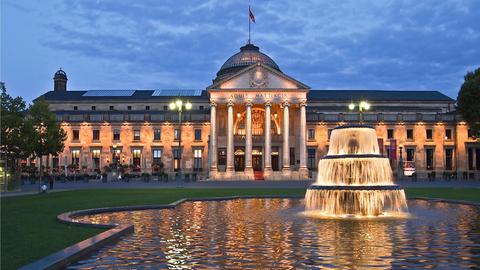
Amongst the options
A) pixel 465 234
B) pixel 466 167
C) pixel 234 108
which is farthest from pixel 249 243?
pixel 466 167

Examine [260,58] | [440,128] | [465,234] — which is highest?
[260,58]

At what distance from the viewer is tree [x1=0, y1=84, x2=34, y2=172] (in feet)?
138

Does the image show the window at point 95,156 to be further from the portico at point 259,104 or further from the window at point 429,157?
the window at point 429,157

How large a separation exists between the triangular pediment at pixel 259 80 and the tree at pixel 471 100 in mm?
22667

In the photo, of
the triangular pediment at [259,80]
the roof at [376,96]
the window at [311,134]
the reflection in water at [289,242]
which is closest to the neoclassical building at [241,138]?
the window at [311,134]

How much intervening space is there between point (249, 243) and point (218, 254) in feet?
5.79

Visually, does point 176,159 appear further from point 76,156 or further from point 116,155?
point 76,156

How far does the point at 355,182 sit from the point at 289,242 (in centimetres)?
913

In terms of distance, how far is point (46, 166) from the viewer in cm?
8250

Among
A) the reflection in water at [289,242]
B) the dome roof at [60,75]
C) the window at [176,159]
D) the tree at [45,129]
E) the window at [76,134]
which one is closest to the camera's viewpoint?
the reflection in water at [289,242]

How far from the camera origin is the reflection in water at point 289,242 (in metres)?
A: 11.0

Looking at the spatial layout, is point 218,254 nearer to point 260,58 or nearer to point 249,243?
point 249,243

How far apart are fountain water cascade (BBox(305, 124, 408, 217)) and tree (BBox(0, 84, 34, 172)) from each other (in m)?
29.3

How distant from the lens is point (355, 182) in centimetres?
2202
